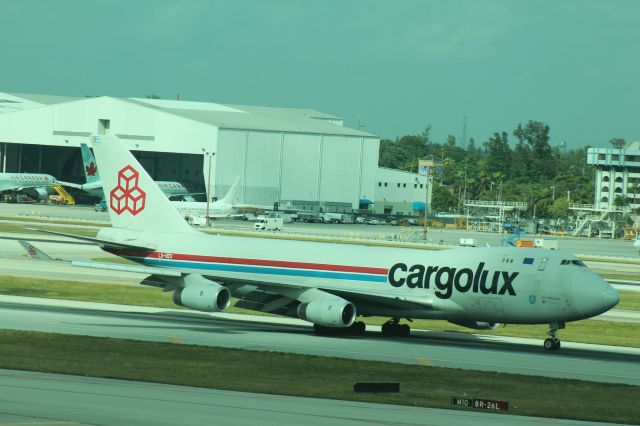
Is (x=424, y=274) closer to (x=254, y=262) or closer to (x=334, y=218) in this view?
(x=254, y=262)

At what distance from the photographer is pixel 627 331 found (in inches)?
1975

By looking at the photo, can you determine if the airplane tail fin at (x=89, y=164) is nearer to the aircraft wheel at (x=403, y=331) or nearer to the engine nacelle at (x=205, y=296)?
the engine nacelle at (x=205, y=296)

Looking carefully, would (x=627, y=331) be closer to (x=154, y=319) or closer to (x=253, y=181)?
(x=154, y=319)

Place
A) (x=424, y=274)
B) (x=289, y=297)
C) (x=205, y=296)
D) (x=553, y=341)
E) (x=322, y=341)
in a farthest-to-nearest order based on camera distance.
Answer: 1. (x=289, y=297)
2. (x=424, y=274)
3. (x=205, y=296)
4. (x=322, y=341)
5. (x=553, y=341)

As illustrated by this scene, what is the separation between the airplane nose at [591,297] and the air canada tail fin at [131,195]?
18770 millimetres

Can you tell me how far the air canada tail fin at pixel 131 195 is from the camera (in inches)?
1902

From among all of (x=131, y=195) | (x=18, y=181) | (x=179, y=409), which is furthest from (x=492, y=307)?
(x=18, y=181)

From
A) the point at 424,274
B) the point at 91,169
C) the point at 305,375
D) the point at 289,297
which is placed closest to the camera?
the point at 305,375

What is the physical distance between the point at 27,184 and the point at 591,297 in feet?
496

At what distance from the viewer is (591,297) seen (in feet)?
127

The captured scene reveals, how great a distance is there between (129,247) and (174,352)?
42.6ft

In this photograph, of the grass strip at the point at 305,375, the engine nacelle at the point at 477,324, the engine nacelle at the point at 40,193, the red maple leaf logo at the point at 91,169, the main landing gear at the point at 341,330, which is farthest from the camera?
the engine nacelle at the point at 40,193

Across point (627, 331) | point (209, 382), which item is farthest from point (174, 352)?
point (627, 331)

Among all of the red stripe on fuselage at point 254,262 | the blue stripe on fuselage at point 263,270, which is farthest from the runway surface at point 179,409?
the red stripe on fuselage at point 254,262
